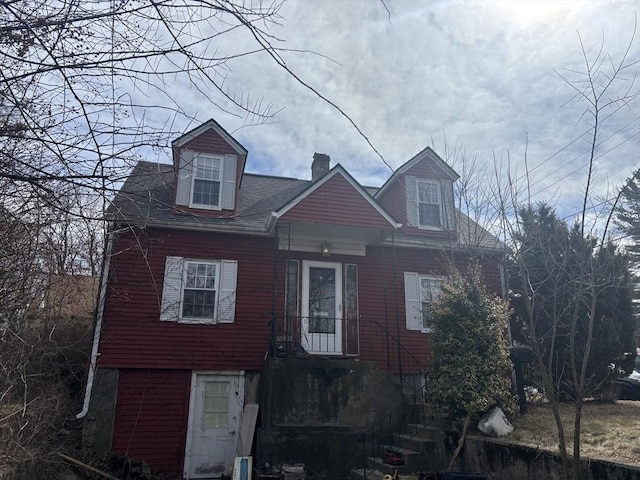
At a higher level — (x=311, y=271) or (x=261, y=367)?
(x=311, y=271)

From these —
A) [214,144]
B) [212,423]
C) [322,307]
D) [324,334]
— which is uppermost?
[214,144]

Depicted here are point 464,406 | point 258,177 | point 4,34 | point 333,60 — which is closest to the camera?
point 4,34

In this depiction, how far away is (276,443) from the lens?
872 cm

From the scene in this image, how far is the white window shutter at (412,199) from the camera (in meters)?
Result: 13.1

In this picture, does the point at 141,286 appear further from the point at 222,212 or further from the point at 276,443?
the point at 276,443

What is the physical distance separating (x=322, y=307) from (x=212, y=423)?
370 centimetres

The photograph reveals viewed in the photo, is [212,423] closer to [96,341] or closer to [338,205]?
[96,341]

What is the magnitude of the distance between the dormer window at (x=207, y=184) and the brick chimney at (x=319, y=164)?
3843mm

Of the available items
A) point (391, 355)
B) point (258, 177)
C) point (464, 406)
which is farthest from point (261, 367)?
point (258, 177)

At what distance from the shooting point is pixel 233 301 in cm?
1103

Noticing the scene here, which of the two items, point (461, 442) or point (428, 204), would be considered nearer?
point (461, 442)

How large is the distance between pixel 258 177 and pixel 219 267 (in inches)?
211

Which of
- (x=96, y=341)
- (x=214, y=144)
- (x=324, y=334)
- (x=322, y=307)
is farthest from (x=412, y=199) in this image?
(x=96, y=341)

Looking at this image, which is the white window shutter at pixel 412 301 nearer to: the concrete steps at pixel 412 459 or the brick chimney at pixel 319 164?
the concrete steps at pixel 412 459
